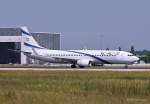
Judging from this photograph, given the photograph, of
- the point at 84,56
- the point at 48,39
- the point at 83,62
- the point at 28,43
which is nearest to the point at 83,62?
the point at 83,62

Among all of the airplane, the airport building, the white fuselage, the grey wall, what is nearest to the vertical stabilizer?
the airplane

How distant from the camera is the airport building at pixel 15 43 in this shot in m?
136

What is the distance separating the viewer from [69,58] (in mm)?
93688

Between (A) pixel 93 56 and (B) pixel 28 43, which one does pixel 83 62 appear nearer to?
(A) pixel 93 56

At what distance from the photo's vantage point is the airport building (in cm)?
13638

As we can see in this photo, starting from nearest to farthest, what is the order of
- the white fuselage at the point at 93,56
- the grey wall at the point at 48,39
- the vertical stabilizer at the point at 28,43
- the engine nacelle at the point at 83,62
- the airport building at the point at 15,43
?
the engine nacelle at the point at 83,62
the white fuselage at the point at 93,56
the vertical stabilizer at the point at 28,43
the airport building at the point at 15,43
the grey wall at the point at 48,39

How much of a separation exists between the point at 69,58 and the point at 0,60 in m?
52.4

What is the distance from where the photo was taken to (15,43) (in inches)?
5453

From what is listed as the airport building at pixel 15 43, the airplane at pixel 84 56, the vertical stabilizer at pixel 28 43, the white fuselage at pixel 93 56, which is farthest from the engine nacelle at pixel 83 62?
the airport building at pixel 15 43

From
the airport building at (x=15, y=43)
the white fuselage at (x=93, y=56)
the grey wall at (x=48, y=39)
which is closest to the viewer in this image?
the white fuselage at (x=93, y=56)

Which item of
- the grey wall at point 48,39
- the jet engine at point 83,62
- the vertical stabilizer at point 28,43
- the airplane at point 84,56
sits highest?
the grey wall at point 48,39

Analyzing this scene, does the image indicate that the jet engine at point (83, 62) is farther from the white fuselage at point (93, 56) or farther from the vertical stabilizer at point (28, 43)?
the vertical stabilizer at point (28, 43)

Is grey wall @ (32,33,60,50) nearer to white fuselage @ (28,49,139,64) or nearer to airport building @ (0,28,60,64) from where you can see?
airport building @ (0,28,60,64)

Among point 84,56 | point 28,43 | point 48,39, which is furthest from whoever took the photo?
point 48,39
